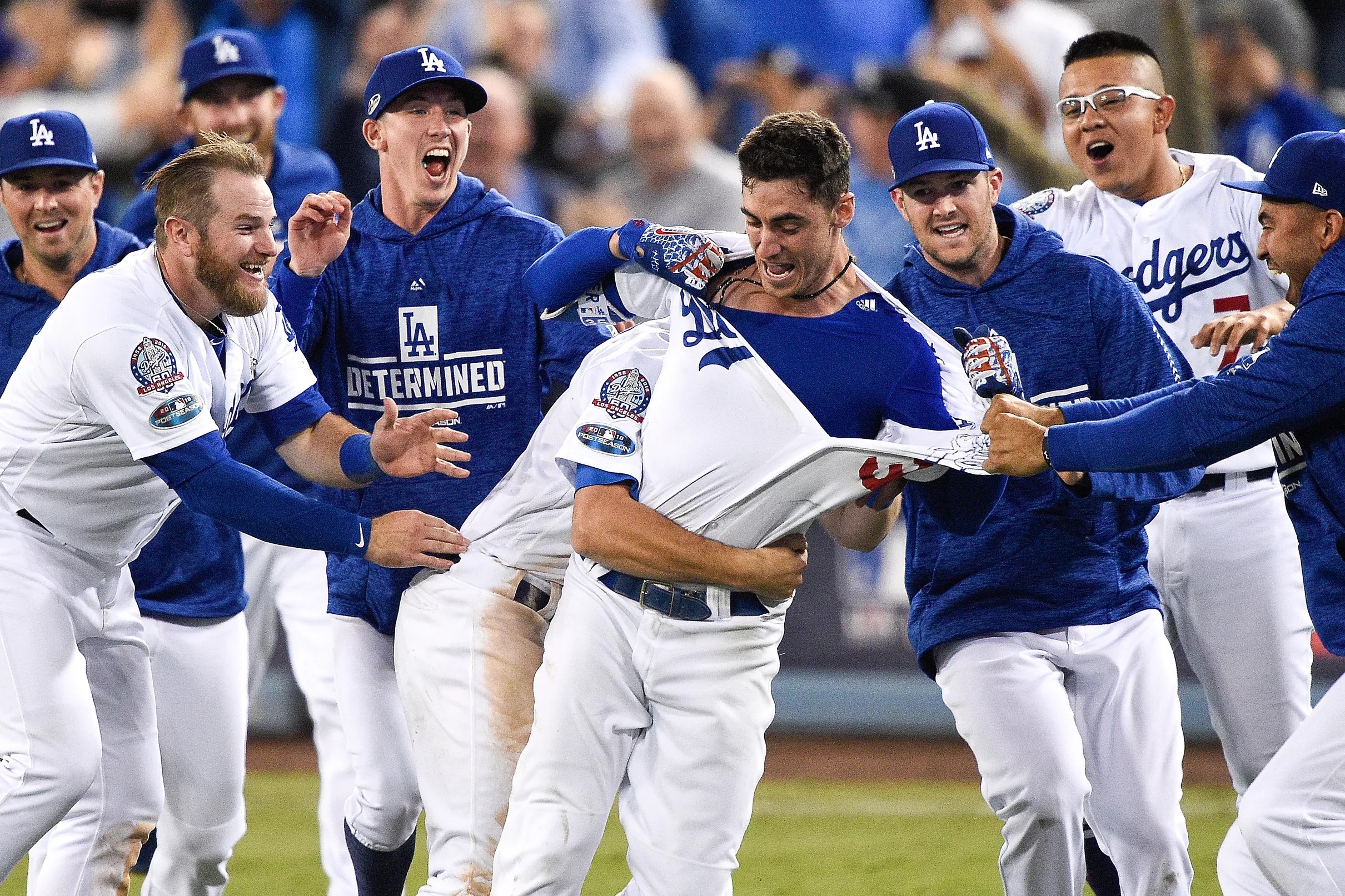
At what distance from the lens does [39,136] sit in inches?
201

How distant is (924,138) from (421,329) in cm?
156

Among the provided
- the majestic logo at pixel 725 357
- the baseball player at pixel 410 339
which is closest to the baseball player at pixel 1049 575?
the majestic logo at pixel 725 357

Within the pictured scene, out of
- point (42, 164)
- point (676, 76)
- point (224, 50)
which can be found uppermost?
point (676, 76)

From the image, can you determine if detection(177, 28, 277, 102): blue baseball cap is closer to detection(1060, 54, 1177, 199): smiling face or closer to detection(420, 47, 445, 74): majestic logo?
detection(420, 47, 445, 74): majestic logo

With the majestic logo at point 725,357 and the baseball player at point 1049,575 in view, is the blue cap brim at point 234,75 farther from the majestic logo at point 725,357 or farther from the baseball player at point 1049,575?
the majestic logo at point 725,357

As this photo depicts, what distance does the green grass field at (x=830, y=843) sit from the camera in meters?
6.18

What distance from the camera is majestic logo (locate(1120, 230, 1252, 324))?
5000mm

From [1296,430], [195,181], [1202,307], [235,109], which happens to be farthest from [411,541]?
[235,109]

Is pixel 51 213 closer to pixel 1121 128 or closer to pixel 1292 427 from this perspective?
pixel 1121 128

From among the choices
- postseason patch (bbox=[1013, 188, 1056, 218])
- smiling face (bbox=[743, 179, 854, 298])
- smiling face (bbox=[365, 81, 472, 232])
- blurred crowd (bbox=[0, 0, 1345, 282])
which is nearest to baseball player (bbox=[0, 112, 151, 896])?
smiling face (bbox=[365, 81, 472, 232])

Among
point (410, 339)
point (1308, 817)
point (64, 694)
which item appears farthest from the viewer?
point (410, 339)

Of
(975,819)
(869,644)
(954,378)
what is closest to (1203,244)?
(954,378)

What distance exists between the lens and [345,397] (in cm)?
481

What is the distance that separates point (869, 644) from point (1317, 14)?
5180 mm
